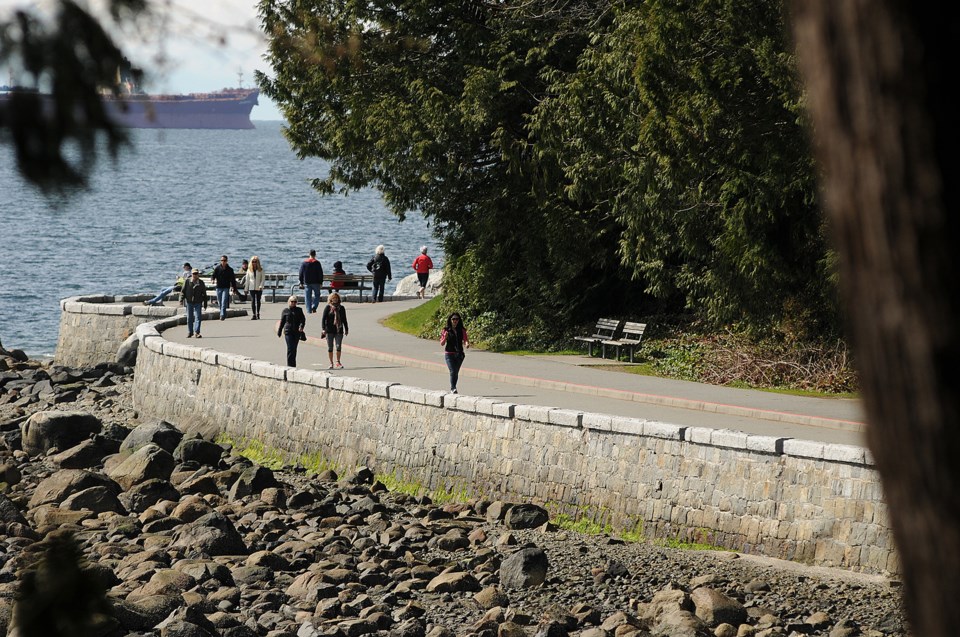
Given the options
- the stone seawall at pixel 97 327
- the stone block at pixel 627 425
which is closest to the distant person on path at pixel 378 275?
the stone seawall at pixel 97 327

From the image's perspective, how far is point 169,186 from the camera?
138 meters

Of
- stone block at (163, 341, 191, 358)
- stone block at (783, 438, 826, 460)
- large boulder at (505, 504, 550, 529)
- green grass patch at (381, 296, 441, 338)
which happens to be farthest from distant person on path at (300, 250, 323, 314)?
stone block at (783, 438, 826, 460)

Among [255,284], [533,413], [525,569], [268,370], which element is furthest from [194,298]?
[525,569]


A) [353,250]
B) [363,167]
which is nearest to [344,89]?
[363,167]

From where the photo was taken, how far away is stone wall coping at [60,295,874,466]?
15391 millimetres

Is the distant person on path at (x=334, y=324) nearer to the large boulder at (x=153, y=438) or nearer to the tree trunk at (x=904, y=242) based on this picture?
the large boulder at (x=153, y=438)

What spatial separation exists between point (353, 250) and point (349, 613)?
69915 mm

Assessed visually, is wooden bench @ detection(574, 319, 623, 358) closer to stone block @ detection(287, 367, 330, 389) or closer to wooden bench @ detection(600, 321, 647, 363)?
wooden bench @ detection(600, 321, 647, 363)

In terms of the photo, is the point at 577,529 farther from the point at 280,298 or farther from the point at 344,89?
the point at 280,298

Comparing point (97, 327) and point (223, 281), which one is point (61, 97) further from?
point (97, 327)

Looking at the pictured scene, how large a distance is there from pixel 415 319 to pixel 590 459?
15.6 m

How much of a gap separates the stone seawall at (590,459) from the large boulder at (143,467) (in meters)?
2.39

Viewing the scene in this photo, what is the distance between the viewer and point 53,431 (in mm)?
25562

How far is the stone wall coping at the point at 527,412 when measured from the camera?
1539 cm
